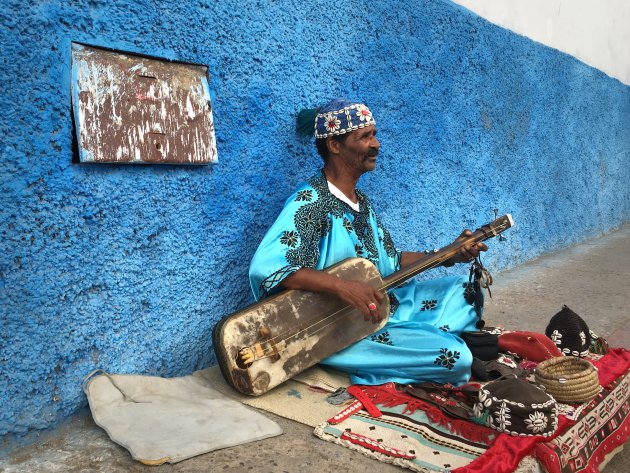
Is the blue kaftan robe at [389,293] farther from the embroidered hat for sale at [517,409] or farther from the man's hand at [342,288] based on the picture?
the embroidered hat for sale at [517,409]

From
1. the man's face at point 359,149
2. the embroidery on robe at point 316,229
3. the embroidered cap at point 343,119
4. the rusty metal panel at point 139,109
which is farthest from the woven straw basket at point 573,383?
the rusty metal panel at point 139,109

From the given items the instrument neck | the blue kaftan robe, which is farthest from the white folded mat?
the instrument neck

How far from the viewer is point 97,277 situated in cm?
240

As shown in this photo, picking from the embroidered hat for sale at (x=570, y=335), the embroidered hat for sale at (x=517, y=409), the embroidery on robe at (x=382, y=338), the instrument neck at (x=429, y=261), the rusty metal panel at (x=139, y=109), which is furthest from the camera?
the embroidered hat for sale at (x=570, y=335)

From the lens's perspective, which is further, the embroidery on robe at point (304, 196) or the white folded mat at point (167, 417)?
the embroidery on robe at point (304, 196)

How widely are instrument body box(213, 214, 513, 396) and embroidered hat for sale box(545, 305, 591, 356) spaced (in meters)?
0.82

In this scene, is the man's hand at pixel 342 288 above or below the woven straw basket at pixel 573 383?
above

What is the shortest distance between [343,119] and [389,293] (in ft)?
3.05

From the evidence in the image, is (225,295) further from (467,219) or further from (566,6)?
(566,6)

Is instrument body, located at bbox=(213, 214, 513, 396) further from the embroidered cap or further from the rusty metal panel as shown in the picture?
the rusty metal panel

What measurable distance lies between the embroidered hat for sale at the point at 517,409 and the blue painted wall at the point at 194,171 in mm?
1347

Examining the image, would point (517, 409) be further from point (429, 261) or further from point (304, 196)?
point (304, 196)

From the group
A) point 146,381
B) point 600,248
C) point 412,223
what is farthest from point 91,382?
point 600,248

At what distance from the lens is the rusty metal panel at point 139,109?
7.55 ft
